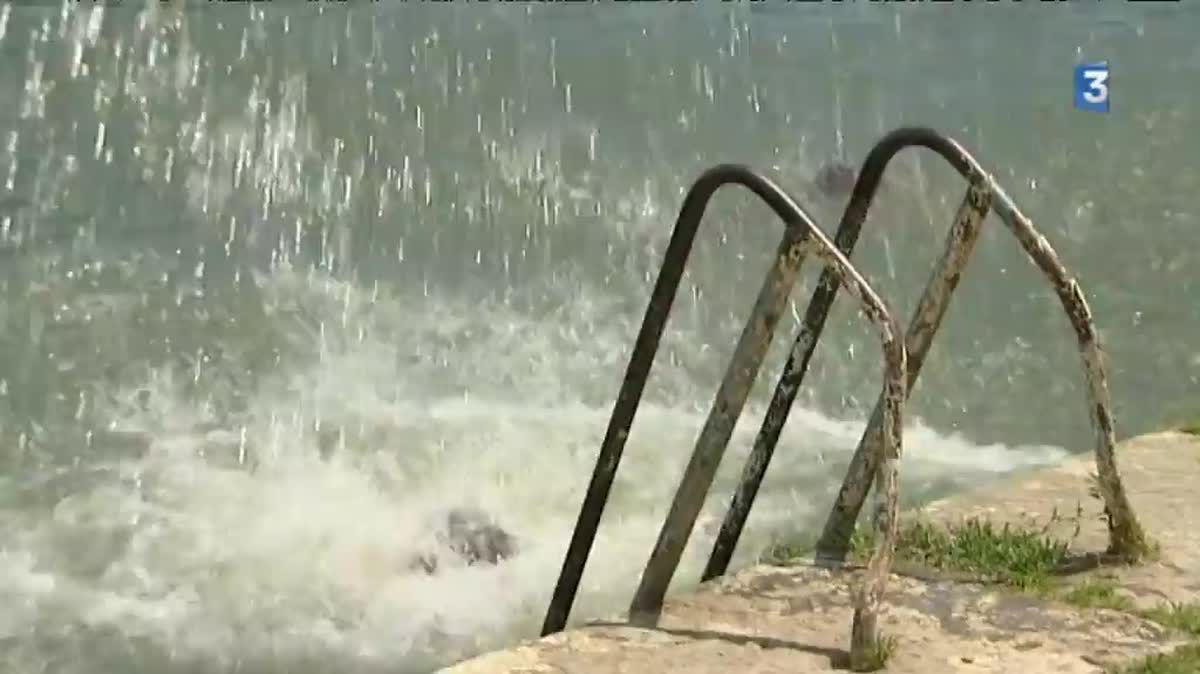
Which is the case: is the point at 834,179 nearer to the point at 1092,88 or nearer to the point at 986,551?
the point at 1092,88

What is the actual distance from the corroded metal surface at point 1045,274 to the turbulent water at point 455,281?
8.17ft

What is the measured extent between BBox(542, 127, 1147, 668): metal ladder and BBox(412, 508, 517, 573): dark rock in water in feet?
9.88

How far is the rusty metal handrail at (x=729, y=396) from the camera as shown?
3.61 metres

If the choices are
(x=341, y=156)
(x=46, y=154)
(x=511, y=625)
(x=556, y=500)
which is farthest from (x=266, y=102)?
(x=511, y=625)

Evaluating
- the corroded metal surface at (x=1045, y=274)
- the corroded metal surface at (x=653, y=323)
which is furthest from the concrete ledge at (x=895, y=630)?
the corroded metal surface at (x=653, y=323)

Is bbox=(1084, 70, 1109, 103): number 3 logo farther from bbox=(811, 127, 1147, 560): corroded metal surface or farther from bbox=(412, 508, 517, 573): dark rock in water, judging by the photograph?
bbox=(811, 127, 1147, 560): corroded metal surface

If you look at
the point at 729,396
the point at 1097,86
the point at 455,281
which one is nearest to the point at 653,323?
the point at 729,396

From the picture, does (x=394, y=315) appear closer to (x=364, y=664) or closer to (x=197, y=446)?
(x=197, y=446)

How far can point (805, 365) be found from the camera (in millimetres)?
4391

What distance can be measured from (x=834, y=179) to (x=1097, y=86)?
10.0 ft

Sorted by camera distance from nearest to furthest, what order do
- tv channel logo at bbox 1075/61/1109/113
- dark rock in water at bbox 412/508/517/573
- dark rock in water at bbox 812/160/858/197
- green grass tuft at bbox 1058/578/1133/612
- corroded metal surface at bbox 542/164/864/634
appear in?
corroded metal surface at bbox 542/164/864/634, green grass tuft at bbox 1058/578/1133/612, dark rock in water at bbox 412/508/517/573, dark rock in water at bbox 812/160/858/197, tv channel logo at bbox 1075/61/1109/113

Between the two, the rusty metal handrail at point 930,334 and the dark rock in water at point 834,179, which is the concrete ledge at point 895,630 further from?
the dark rock in water at point 834,179

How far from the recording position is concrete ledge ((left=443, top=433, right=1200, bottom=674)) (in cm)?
369

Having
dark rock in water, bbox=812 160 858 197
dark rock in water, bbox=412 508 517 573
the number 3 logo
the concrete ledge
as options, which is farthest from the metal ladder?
the number 3 logo
